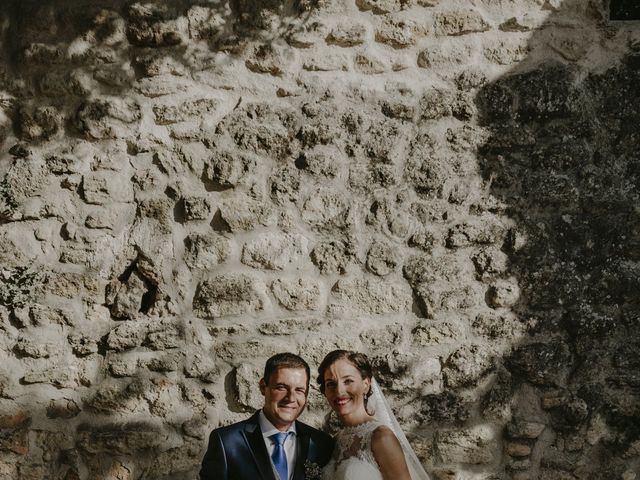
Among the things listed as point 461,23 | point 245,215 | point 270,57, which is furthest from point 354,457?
point 461,23

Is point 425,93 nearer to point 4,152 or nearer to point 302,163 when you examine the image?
point 302,163

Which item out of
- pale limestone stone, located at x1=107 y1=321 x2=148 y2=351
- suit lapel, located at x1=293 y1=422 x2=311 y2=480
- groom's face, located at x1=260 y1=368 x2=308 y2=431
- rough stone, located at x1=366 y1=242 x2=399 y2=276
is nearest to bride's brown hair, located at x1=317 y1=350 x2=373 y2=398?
groom's face, located at x1=260 y1=368 x2=308 y2=431

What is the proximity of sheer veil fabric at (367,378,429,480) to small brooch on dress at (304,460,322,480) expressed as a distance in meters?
0.32

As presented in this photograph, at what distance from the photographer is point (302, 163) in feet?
11.2

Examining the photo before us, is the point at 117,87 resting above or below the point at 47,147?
above

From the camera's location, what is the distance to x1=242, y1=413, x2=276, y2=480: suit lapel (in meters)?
2.50

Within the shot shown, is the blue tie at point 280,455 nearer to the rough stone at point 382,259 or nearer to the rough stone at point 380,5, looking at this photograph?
the rough stone at point 382,259

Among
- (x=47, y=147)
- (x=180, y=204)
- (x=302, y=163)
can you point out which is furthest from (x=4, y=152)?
(x=302, y=163)

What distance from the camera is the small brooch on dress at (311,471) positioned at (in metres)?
2.53

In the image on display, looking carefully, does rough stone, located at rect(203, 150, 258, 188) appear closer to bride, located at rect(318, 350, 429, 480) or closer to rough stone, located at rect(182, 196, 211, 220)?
rough stone, located at rect(182, 196, 211, 220)

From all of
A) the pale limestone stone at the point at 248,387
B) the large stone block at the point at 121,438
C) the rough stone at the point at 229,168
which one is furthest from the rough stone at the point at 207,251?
the large stone block at the point at 121,438

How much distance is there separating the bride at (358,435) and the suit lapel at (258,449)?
0.21m

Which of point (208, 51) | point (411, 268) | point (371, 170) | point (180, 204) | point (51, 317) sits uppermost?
point (208, 51)

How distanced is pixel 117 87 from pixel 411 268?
5.61ft
